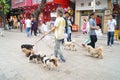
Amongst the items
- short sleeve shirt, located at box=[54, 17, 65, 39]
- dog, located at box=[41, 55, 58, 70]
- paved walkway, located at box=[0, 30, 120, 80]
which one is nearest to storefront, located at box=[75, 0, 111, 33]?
paved walkway, located at box=[0, 30, 120, 80]

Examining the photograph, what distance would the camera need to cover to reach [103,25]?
26.2m

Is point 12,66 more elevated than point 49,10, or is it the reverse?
point 49,10

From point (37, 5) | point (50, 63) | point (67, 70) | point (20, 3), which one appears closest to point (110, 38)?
point (67, 70)

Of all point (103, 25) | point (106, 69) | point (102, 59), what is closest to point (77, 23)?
point (103, 25)

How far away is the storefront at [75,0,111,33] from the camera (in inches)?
1011

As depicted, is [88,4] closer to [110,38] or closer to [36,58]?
[110,38]

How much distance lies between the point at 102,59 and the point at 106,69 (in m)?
1.85

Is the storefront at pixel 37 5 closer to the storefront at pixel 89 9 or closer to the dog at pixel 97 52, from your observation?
the storefront at pixel 89 9

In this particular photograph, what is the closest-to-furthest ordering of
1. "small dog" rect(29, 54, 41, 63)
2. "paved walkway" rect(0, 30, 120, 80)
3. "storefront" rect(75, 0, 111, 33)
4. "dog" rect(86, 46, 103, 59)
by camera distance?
"paved walkway" rect(0, 30, 120, 80)
"small dog" rect(29, 54, 41, 63)
"dog" rect(86, 46, 103, 59)
"storefront" rect(75, 0, 111, 33)

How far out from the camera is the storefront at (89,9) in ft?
84.3

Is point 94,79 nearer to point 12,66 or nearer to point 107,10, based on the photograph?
point 12,66

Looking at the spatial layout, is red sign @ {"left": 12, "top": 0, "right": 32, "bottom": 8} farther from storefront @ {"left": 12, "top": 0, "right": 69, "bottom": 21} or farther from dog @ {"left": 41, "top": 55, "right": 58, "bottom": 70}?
dog @ {"left": 41, "top": 55, "right": 58, "bottom": 70}

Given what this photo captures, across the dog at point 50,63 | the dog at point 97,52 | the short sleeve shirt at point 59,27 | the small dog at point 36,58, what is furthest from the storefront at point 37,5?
the dog at point 50,63

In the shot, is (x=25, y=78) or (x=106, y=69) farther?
(x=106, y=69)
